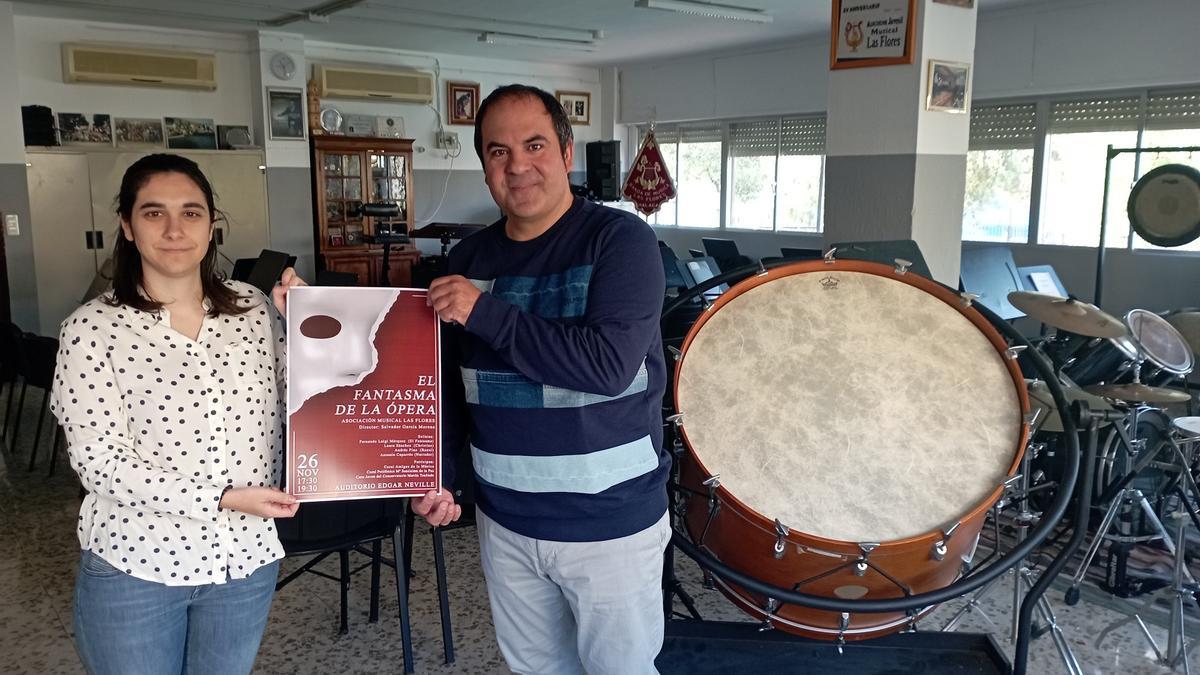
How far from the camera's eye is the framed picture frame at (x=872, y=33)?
132 inches

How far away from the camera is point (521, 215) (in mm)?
1487

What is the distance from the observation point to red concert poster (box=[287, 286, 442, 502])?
146 cm

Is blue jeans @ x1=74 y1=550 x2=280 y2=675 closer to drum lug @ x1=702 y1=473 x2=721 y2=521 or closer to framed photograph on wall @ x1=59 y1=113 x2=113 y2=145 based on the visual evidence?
drum lug @ x1=702 y1=473 x2=721 y2=521

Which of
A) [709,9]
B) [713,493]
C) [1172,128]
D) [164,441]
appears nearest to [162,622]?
[164,441]

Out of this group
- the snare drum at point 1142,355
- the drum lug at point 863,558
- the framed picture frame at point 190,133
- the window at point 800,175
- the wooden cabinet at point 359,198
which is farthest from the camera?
the window at point 800,175

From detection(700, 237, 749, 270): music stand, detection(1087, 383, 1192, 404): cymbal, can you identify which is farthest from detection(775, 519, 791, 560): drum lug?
detection(700, 237, 749, 270): music stand

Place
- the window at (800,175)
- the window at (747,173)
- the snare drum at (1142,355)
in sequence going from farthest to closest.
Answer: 1. the window at (747,173)
2. the window at (800,175)
3. the snare drum at (1142,355)

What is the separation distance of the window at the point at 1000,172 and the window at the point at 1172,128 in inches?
33.0

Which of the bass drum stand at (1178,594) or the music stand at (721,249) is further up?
the music stand at (721,249)

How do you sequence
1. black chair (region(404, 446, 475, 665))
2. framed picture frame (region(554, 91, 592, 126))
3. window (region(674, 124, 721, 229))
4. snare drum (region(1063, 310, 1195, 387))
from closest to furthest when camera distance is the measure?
black chair (region(404, 446, 475, 665)), snare drum (region(1063, 310, 1195, 387)), window (region(674, 124, 721, 229)), framed picture frame (region(554, 91, 592, 126))

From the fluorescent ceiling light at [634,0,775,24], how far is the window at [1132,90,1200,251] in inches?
118

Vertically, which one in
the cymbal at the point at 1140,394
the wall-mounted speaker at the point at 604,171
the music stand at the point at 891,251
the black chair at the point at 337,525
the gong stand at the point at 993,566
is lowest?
the black chair at the point at 337,525

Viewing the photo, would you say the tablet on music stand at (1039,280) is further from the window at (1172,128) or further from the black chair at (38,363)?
the black chair at (38,363)

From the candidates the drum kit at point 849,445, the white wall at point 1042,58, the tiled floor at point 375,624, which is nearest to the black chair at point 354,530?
the tiled floor at point 375,624
